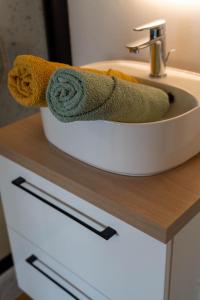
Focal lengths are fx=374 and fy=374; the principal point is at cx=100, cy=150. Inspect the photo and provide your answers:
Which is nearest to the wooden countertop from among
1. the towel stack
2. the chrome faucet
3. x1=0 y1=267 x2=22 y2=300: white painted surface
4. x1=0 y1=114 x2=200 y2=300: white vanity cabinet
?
x1=0 y1=114 x2=200 y2=300: white vanity cabinet

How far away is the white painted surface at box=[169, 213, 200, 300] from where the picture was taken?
718mm

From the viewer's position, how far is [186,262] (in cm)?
78

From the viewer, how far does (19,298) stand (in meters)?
1.54

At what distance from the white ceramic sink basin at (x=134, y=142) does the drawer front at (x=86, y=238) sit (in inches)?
4.0

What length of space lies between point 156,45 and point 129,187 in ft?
1.28

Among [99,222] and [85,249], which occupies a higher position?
[99,222]

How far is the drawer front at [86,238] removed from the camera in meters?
0.73

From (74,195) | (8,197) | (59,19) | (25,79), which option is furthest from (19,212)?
(59,19)

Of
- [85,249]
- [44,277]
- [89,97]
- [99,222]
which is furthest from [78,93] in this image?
[44,277]

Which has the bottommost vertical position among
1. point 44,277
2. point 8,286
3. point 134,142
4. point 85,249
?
point 8,286

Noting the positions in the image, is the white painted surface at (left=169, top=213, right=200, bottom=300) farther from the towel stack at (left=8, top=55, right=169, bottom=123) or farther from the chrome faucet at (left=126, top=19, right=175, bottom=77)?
the chrome faucet at (left=126, top=19, right=175, bottom=77)

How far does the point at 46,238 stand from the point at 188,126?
481mm

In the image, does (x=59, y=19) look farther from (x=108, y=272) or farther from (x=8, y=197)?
(x=108, y=272)

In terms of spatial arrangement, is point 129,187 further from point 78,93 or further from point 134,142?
point 78,93
